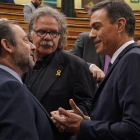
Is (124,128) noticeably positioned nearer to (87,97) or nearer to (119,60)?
(119,60)

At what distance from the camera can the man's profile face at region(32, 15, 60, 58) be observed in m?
1.70

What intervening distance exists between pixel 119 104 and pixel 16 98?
374mm

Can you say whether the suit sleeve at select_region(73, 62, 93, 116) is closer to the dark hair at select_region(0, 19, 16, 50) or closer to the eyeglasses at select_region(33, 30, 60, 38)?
the eyeglasses at select_region(33, 30, 60, 38)

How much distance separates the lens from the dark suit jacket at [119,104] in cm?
101

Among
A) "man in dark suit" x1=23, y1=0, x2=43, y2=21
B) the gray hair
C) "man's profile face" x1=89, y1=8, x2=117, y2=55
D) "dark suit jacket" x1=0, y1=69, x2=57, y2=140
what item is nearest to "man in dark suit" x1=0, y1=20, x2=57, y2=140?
"dark suit jacket" x1=0, y1=69, x2=57, y2=140

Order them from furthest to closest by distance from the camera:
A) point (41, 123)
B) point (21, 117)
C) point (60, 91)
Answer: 1. point (60, 91)
2. point (41, 123)
3. point (21, 117)

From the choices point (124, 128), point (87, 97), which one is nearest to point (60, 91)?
point (87, 97)

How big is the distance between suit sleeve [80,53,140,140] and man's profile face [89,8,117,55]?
0.20 m

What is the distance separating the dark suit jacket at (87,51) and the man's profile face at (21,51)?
1065 millimetres

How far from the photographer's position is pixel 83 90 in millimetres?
1621

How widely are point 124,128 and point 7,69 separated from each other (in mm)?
488

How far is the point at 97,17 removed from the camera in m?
1.31

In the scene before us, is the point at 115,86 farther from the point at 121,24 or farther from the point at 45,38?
the point at 45,38

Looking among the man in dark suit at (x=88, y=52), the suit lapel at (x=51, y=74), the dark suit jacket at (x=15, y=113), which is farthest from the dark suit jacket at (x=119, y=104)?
the man in dark suit at (x=88, y=52)
